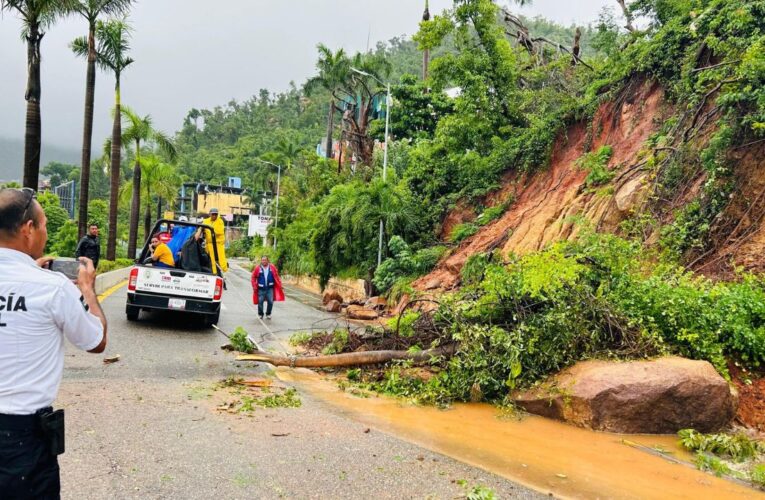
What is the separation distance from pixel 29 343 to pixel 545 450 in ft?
18.0

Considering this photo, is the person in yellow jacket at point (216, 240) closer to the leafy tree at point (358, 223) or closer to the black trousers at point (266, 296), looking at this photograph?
the black trousers at point (266, 296)

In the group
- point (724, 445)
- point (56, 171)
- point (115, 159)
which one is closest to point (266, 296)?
point (724, 445)

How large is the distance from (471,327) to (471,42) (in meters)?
16.6

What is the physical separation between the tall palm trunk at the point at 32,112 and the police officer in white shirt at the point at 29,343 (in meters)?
15.0

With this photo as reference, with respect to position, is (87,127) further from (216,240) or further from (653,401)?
(653,401)

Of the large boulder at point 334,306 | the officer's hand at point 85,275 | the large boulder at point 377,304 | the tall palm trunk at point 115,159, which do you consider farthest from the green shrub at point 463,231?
the tall palm trunk at point 115,159

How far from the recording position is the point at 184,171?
104500 mm

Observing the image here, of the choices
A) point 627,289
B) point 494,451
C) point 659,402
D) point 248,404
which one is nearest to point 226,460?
point 248,404

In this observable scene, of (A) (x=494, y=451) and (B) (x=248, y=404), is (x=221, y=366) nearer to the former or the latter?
(B) (x=248, y=404)

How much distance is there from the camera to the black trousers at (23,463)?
2.33 m

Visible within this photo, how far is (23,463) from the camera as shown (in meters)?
2.36

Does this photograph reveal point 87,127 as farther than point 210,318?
Yes

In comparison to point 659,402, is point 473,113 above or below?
above

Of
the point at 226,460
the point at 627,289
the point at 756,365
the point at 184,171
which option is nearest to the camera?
the point at 226,460
